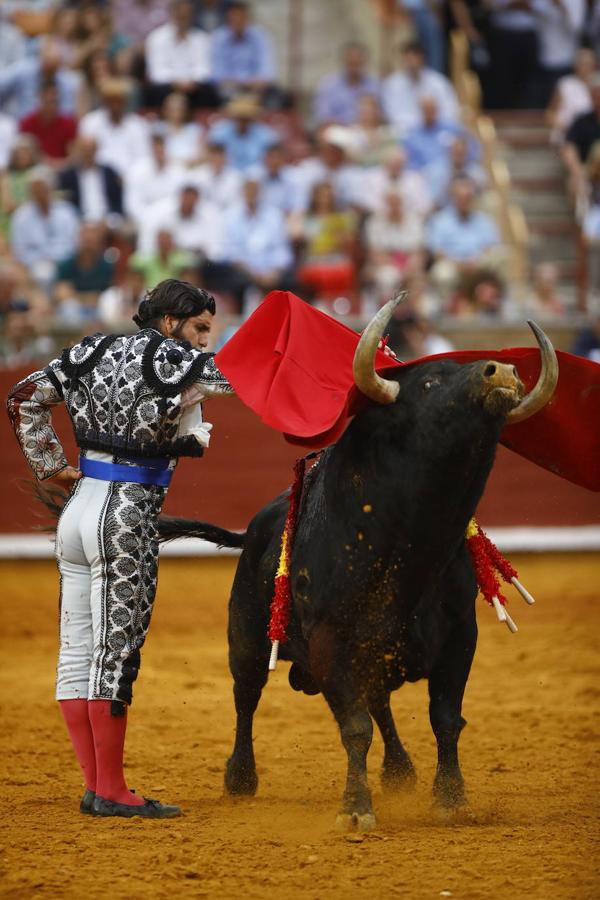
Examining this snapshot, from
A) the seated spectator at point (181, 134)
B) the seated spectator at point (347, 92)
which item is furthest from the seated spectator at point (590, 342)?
the seated spectator at point (347, 92)

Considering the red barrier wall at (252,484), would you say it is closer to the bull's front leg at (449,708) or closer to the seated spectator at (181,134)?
the seated spectator at (181,134)

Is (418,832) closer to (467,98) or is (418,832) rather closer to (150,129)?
(150,129)

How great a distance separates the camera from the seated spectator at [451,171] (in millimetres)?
11008

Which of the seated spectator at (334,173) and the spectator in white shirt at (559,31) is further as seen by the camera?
the spectator in white shirt at (559,31)

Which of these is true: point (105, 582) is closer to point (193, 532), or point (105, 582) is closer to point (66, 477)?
point (66, 477)

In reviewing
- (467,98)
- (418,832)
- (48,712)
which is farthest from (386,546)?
(467,98)

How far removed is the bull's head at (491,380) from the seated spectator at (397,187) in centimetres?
683

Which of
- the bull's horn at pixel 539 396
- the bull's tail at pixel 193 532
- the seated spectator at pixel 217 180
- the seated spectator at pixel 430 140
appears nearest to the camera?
the bull's horn at pixel 539 396

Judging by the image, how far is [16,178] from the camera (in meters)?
10.5

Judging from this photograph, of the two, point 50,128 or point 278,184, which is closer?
point 278,184

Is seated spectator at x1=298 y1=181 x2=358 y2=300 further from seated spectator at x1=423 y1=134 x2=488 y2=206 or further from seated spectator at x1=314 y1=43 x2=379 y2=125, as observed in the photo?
seated spectator at x1=314 y1=43 x2=379 y2=125

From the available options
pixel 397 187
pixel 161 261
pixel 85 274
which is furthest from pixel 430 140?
pixel 85 274

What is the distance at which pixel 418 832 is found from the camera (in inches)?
157

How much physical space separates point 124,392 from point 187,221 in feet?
21.2
